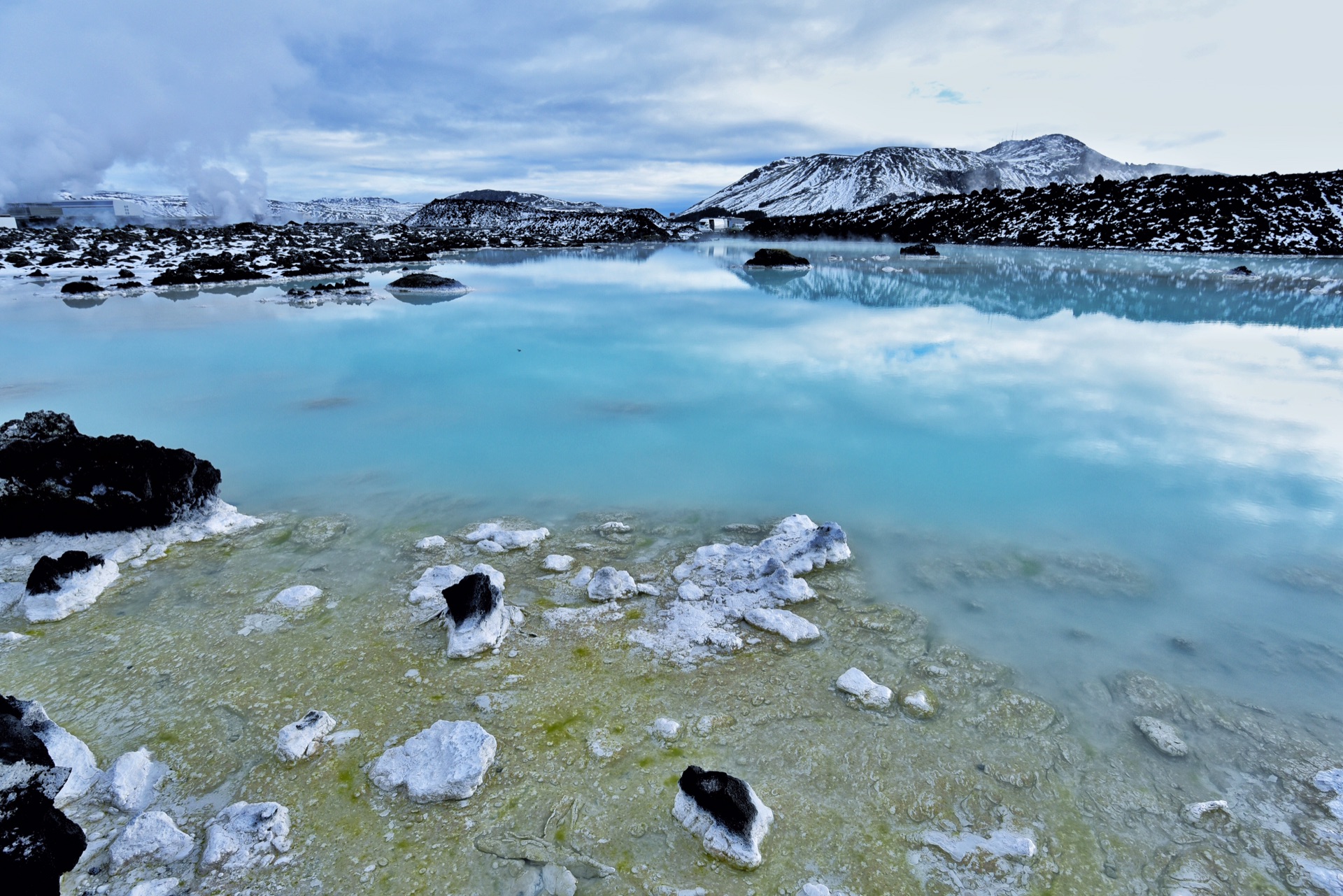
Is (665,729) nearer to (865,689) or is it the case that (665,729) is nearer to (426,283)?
(865,689)

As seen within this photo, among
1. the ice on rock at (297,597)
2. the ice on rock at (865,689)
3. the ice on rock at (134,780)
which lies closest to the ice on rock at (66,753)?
the ice on rock at (134,780)

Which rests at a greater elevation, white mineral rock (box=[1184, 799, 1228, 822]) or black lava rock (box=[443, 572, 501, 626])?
black lava rock (box=[443, 572, 501, 626])

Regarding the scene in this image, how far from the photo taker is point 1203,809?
3559mm

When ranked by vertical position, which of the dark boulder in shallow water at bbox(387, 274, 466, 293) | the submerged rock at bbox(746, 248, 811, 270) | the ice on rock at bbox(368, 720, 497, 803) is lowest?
the ice on rock at bbox(368, 720, 497, 803)

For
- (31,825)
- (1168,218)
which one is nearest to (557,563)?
(31,825)

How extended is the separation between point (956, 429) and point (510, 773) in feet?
29.5

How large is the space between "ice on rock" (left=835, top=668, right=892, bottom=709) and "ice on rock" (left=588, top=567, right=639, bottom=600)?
6.27ft

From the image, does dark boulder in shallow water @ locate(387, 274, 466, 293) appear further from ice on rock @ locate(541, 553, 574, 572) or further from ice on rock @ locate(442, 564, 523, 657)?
ice on rock @ locate(442, 564, 523, 657)

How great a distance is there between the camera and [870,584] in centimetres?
584

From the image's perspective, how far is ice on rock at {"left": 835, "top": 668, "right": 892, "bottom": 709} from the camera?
4.34 metres

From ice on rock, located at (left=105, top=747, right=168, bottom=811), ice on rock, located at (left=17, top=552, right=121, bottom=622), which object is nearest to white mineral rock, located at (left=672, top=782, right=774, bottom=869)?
ice on rock, located at (left=105, top=747, right=168, bottom=811)

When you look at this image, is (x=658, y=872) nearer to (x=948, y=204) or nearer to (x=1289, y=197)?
(x=1289, y=197)

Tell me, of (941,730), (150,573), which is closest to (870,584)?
(941,730)

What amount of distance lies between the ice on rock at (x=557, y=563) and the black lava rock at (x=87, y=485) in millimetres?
3985
